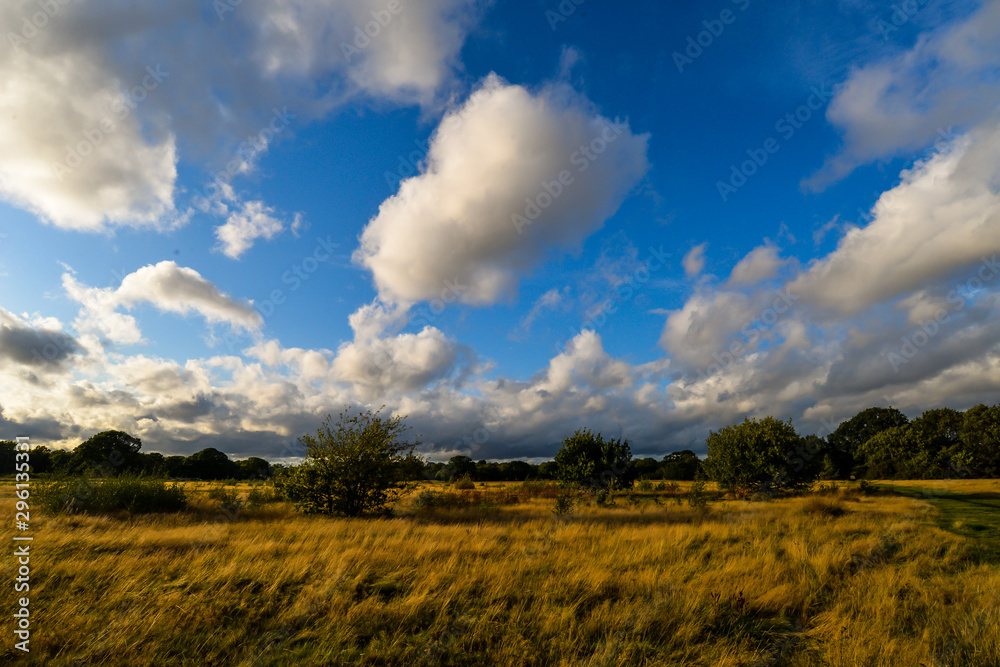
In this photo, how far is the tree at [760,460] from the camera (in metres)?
27.2

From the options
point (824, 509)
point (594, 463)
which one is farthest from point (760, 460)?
point (594, 463)

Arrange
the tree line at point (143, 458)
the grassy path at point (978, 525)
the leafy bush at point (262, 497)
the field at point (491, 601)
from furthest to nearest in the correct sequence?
1. the tree line at point (143, 458)
2. the leafy bush at point (262, 497)
3. the grassy path at point (978, 525)
4. the field at point (491, 601)

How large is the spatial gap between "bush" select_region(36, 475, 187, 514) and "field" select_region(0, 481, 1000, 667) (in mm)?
6686

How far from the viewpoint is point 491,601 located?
6.71 meters

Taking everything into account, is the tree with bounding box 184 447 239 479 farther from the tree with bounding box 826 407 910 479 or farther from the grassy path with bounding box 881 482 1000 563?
the tree with bounding box 826 407 910 479

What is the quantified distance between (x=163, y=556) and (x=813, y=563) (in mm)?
13901

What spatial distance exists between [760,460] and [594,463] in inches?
442

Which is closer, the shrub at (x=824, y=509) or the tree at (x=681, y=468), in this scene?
the shrub at (x=824, y=509)

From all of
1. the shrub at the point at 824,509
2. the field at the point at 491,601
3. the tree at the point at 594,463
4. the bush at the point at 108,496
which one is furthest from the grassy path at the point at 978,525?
the bush at the point at 108,496

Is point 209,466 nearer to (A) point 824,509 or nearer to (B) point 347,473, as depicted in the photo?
(B) point 347,473

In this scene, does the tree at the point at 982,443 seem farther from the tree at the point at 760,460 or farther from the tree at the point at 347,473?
the tree at the point at 347,473

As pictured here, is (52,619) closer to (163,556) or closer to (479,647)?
(163,556)

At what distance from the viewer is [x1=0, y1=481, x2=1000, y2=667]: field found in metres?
5.25

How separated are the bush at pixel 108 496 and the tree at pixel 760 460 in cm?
3191
